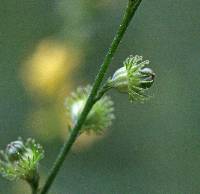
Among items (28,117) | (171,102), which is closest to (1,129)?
(28,117)

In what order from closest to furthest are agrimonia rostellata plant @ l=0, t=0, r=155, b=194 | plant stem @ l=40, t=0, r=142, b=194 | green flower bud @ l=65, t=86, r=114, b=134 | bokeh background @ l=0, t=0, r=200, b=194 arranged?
plant stem @ l=40, t=0, r=142, b=194 < agrimonia rostellata plant @ l=0, t=0, r=155, b=194 < green flower bud @ l=65, t=86, r=114, b=134 < bokeh background @ l=0, t=0, r=200, b=194

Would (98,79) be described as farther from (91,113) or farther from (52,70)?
(52,70)

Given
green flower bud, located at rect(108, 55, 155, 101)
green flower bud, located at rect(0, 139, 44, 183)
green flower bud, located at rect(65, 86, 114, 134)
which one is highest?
green flower bud, located at rect(108, 55, 155, 101)

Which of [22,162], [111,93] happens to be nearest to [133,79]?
[22,162]

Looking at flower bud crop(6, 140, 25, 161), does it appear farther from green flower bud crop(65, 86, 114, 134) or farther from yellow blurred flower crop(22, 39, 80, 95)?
yellow blurred flower crop(22, 39, 80, 95)

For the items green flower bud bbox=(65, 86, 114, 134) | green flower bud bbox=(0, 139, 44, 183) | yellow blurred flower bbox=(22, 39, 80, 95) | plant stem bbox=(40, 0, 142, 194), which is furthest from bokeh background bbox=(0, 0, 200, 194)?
plant stem bbox=(40, 0, 142, 194)
